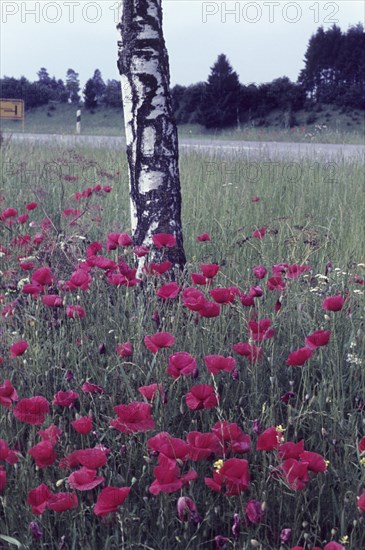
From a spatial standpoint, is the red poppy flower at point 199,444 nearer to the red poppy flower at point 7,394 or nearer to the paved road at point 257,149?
the red poppy flower at point 7,394

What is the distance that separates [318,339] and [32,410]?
65 cm

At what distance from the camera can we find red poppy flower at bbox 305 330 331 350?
165 cm

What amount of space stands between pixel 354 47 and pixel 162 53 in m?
21.4

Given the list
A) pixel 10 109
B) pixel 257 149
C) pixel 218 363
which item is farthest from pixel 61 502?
pixel 10 109

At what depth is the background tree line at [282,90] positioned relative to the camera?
20250mm

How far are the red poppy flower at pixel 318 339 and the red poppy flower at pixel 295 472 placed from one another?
37 cm

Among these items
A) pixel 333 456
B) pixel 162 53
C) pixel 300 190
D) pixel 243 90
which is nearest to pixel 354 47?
pixel 243 90

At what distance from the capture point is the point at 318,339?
166 cm

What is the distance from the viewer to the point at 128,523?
57.9 inches

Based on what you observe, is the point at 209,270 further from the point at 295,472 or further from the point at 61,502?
the point at 61,502

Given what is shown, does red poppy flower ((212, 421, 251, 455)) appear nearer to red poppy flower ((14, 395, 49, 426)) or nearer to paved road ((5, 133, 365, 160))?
red poppy flower ((14, 395, 49, 426))

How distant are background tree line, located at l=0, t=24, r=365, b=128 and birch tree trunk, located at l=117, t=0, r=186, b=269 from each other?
15.5 m

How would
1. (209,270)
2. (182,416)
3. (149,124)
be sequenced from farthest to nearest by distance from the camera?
(149,124) < (209,270) < (182,416)

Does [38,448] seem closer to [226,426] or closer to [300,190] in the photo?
[226,426]
